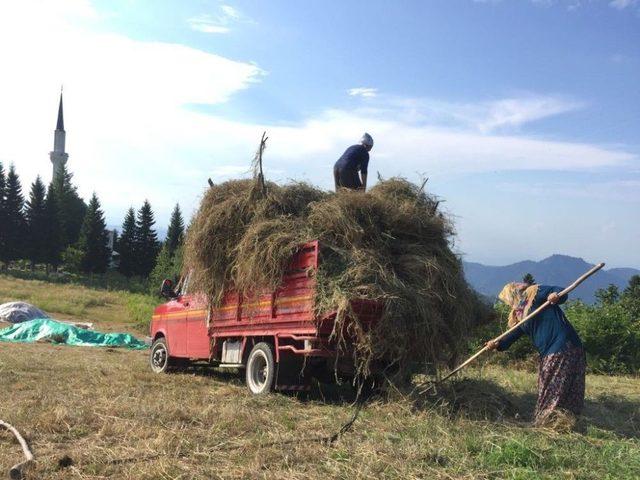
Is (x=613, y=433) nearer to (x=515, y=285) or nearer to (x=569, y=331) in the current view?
(x=569, y=331)

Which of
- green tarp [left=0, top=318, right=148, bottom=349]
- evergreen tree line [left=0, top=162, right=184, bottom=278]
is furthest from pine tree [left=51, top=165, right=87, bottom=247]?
green tarp [left=0, top=318, right=148, bottom=349]

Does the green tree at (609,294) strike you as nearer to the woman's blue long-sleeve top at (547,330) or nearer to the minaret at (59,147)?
the woman's blue long-sleeve top at (547,330)

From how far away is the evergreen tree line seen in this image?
63.3m

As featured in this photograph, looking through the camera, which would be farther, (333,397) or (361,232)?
(333,397)

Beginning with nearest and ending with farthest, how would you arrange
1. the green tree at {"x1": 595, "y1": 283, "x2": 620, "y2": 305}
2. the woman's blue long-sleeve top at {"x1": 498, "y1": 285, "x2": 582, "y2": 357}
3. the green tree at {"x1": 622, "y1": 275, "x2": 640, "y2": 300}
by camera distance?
the woman's blue long-sleeve top at {"x1": 498, "y1": 285, "x2": 582, "y2": 357}, the green tree at {"x1": 595, "y1": 283, "x2": 620, "y2": 305}, the green tree at {"x1": 622, "y1": 275, "x2": 640, "y2": 300}

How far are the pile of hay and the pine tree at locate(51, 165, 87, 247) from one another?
68.9m

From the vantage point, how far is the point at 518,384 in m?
9.98

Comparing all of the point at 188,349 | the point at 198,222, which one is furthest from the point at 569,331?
the point at 188,349

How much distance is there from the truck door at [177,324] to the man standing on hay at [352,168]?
10.6 feet

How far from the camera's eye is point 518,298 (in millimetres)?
7059

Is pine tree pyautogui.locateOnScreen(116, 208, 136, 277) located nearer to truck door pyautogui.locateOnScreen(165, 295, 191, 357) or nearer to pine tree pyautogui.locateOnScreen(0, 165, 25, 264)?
pine tree pyautogui.locateOnScreen(0, 165, 25, 264)

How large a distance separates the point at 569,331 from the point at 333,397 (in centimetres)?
337

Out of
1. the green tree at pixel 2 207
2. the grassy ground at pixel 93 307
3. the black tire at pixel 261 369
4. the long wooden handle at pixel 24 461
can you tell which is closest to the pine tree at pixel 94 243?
the green tree at pixel 2 207

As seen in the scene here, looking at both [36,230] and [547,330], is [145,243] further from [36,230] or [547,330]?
[547,330]
